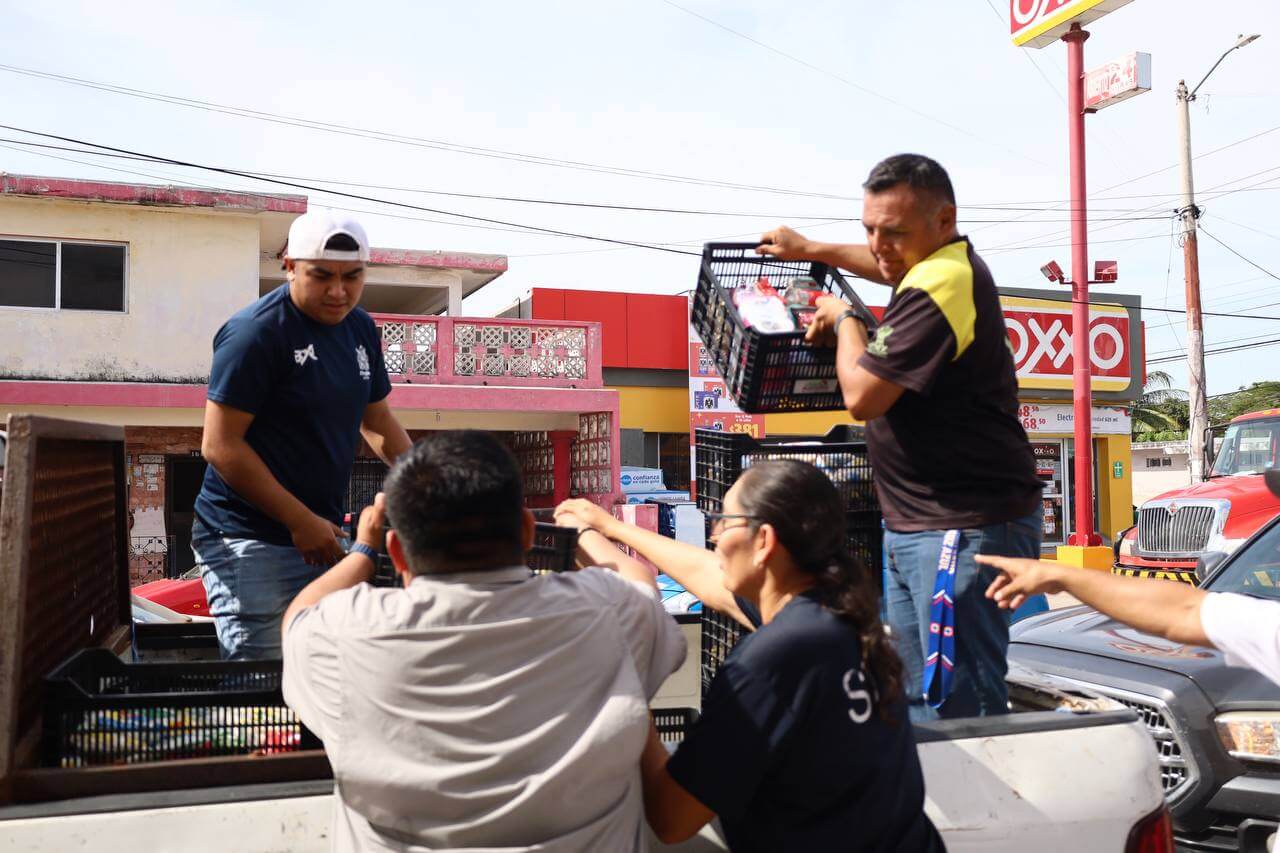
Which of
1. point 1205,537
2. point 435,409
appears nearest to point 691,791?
point 1205,537

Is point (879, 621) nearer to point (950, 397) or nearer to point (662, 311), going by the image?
point (950, 397)

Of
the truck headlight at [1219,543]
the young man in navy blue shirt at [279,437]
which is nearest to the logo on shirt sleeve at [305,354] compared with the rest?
the young man in navy blue shirt at [279,437]

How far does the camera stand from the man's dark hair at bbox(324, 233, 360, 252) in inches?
110

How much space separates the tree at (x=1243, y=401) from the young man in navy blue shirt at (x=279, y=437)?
43756 mm

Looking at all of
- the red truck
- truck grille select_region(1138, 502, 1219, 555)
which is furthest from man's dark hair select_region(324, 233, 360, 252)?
truck grille select_region(1138, 502, 1219, 555)

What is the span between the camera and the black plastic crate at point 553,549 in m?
2.42

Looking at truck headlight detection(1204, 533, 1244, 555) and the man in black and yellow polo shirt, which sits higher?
the man in black and yellow polo shirt

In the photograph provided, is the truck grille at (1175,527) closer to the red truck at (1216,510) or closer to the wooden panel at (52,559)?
the red truck at (1216,510)

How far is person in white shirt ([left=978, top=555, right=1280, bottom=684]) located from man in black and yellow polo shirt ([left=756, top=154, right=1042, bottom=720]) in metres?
0.24

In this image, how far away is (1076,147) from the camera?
16828 mm

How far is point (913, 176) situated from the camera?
2.61 m

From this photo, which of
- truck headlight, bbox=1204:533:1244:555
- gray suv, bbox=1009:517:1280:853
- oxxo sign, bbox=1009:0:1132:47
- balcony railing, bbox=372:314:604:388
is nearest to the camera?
gray suv, bbox=1009:517:1280:853

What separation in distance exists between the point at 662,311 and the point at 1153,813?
21.3m

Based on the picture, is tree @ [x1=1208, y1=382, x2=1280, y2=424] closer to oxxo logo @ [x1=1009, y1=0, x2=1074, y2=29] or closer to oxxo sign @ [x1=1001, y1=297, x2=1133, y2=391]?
oxxo sign @ [x1=1001, y1=297, x2=1133, y2=391]
